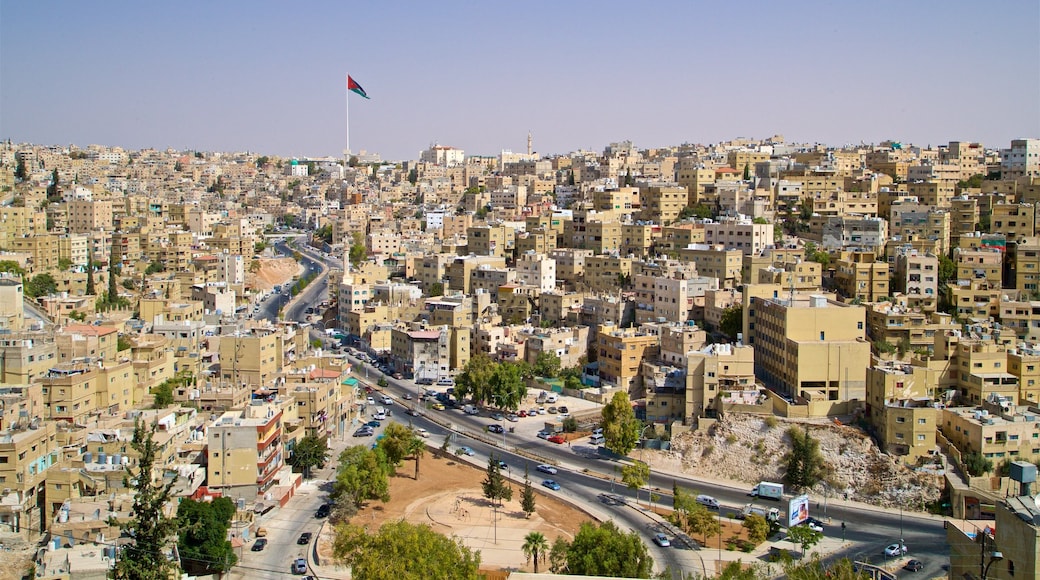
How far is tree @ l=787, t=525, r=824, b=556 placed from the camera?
15.5m

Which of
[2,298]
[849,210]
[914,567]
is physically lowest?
[914,567]

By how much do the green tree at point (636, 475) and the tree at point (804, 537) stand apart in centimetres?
290

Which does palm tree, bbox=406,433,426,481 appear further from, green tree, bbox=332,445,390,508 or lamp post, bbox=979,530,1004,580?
lamp post, bbox=979,530,1004,580

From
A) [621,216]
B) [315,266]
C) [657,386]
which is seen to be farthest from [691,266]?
[315,266]

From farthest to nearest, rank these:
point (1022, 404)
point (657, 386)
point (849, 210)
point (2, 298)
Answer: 1. point (849, 210)
2. point (2, 298)
3. point (657, 386)
4. point (1022, 404)

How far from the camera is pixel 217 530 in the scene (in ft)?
47.9

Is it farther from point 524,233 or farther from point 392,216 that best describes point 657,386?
point 392,216

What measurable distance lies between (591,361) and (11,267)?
17.5 meters

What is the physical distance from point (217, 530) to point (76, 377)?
19.2 ft

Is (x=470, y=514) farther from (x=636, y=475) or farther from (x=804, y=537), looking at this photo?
(x=804, y=537)

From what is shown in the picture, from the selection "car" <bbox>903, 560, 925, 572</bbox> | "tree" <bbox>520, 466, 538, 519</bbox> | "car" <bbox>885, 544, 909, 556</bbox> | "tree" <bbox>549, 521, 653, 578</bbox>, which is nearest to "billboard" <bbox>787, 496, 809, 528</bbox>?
"car" <bbox>885, 544, 909, 556</bbox>

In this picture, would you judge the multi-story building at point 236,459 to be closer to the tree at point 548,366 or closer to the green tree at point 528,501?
the green tree at point 528,501

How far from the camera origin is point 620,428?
2000cm

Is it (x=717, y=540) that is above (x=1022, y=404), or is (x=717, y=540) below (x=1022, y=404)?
below
